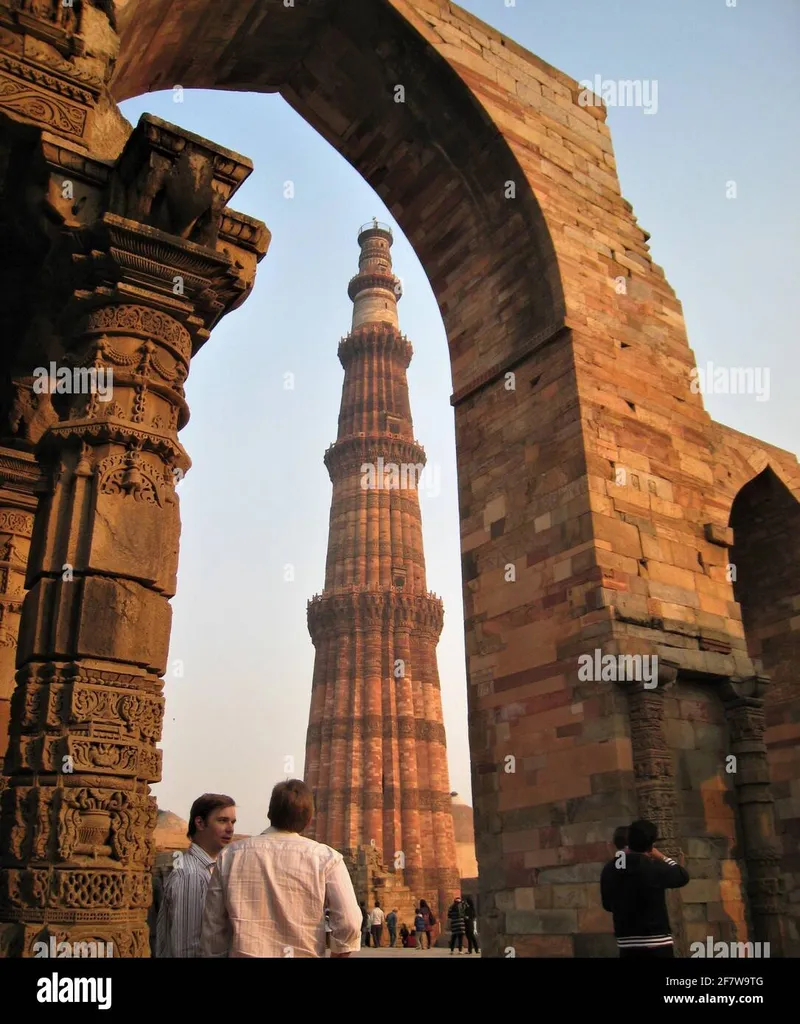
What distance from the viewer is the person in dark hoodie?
141 inches

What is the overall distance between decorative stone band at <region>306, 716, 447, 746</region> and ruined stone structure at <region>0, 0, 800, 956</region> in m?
16.4

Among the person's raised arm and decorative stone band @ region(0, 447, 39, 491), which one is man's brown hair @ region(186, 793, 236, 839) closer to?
the person's raised arm

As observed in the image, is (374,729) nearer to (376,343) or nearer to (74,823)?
(376,343)

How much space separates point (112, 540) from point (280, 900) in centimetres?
145

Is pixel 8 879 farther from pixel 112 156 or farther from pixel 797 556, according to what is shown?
pixel 797 556

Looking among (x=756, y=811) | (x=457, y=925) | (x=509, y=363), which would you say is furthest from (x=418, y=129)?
(x=457, y=925)

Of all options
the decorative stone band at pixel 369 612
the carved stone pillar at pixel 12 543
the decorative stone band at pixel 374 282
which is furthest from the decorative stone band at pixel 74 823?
the decorative stone band at pixel 374 282

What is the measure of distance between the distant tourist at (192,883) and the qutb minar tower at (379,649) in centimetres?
2117

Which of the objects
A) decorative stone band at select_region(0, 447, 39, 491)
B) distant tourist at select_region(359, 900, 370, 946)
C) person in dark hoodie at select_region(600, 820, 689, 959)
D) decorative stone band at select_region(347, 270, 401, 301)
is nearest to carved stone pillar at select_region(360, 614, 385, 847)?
distant tourist at select_region(359, 900, 370, 946)

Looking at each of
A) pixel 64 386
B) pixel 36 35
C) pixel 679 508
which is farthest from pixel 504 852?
pixel 36 35

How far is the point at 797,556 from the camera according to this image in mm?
11672

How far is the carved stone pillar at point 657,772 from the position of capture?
231 inches

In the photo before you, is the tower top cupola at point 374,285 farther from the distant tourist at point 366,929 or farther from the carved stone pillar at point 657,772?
the carved stone pillar at point 657,772

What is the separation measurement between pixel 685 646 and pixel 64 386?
535 cm
